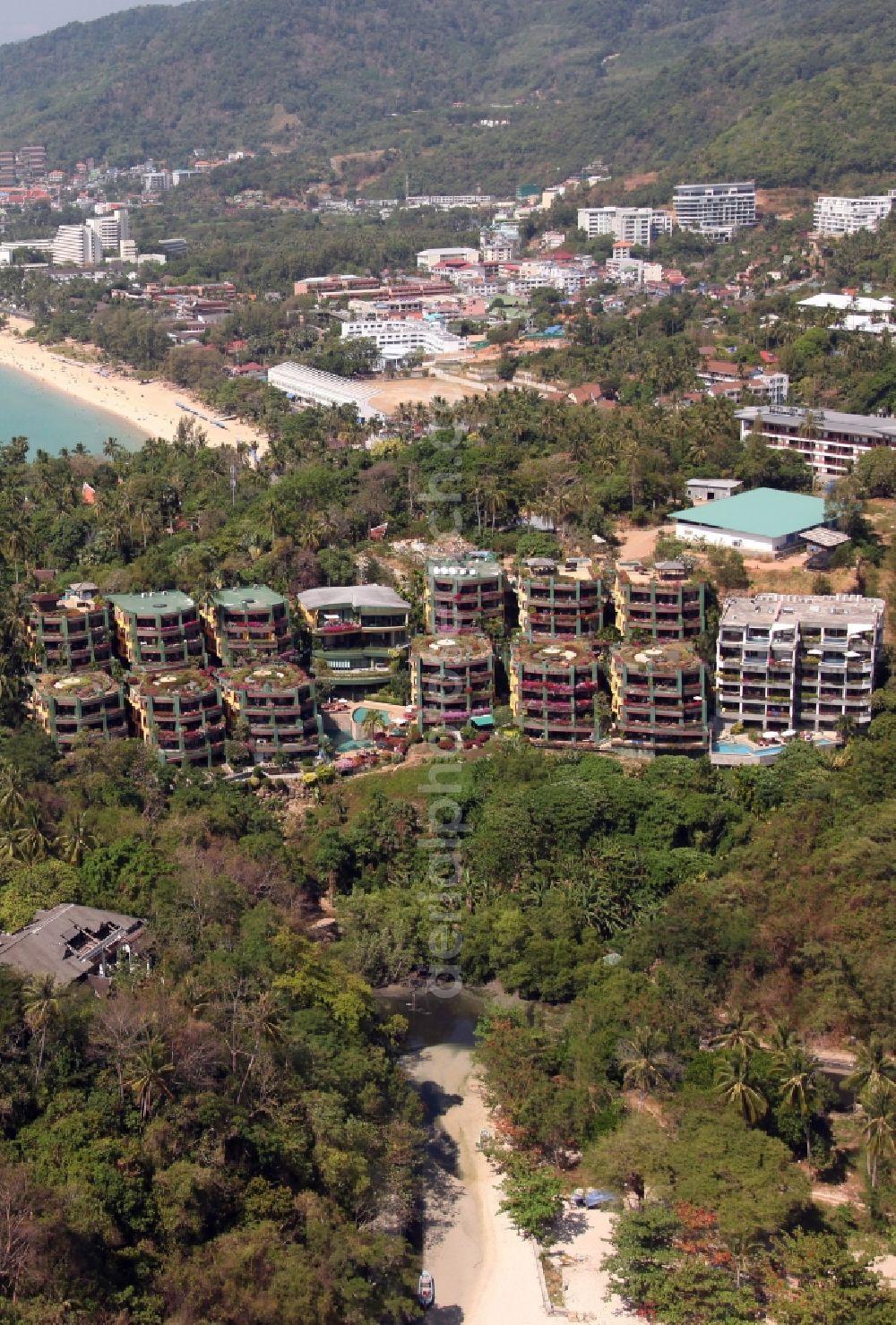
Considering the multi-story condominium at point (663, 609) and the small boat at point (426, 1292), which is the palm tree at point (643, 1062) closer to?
the small boat at point (426, 1292)

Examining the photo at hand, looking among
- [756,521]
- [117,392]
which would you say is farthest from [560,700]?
[117,392]

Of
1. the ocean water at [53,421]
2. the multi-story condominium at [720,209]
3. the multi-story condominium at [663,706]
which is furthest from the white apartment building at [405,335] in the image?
the multi-story condominium at [663,706]

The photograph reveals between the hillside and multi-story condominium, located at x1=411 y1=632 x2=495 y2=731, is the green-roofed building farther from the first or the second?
the hillside

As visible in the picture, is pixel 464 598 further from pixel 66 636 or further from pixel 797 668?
pixel 66 636

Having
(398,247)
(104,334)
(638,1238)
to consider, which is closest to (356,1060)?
(638,1238)

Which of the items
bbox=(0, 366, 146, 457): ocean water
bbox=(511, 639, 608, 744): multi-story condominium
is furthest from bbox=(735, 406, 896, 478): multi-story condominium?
bbox=(0, 366, 146, 457): ocean water

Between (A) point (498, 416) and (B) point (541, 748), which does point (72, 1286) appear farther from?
(A) point (498, 416)
